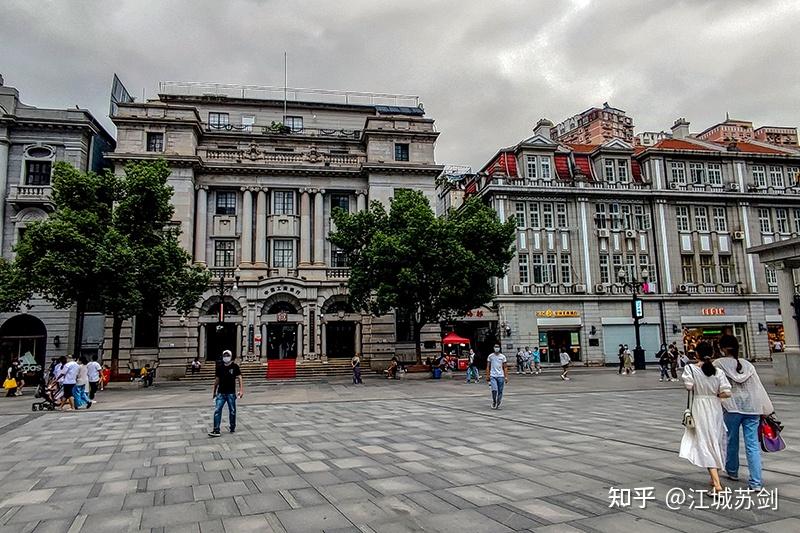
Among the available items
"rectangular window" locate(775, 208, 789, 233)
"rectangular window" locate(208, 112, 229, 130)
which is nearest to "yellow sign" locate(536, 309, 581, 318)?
"rectangular window" locate(775, 208, 789, 233)

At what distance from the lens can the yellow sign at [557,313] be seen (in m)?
38.0

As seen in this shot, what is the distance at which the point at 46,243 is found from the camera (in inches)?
919

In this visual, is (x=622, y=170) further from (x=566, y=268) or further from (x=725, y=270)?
(x=725, y=270)

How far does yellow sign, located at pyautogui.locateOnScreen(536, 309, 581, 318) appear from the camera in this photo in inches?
1495

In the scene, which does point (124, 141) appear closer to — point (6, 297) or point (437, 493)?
point (6, 297)

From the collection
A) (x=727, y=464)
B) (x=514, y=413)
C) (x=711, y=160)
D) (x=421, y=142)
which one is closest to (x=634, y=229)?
(x=711, y=160)

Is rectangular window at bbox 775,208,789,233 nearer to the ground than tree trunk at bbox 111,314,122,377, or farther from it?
farther from it

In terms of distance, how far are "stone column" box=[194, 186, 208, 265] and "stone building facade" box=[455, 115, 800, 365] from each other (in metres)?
19.3

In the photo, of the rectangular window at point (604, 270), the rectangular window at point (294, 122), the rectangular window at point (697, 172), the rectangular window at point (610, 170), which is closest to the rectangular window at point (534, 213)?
the rectangular window at point (604, 270)

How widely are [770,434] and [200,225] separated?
34575 millimetres

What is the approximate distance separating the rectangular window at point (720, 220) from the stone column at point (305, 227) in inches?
1266

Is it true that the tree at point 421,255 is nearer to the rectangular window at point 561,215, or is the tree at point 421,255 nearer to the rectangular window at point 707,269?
the rectangular window at point 561,215

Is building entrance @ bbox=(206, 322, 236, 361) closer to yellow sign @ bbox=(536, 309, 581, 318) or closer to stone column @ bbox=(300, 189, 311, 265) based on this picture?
stone column @ bbox=(300, 189, 311, 265)

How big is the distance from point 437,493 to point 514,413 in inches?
327
